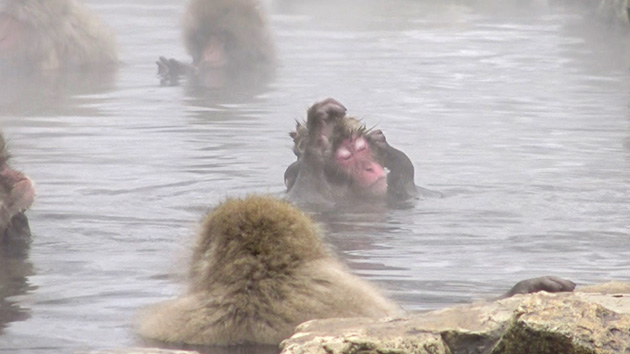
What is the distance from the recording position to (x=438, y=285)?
6.26 metres

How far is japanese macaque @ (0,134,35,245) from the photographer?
267 inches

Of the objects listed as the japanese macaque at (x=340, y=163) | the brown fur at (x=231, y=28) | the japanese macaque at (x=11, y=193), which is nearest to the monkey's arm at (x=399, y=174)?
the japanese macaque at (x=340, y=163)

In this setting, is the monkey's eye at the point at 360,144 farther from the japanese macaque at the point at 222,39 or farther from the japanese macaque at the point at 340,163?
the japanese macaque at the point at 222,39

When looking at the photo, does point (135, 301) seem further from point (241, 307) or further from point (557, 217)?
point (557, 217)

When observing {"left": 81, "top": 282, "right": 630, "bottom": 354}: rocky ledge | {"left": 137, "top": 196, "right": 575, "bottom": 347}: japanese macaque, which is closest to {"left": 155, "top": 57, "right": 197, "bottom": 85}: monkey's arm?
{"left": 137, "top": 196, "right": 575, "bottom": 347}: japanese macaque

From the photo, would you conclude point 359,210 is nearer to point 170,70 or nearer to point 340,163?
point 340,163

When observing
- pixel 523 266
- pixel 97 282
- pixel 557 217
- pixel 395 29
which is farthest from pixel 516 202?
pixel 395 29

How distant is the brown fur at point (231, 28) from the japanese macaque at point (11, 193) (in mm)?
9528

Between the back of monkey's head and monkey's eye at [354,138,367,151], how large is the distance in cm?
356

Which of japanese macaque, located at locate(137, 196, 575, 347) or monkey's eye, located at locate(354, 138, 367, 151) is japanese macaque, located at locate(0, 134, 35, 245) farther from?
japanese macaque, located at locate(137, 196, 575, 347)

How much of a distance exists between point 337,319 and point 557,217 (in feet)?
13.3

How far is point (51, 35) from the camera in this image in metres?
16.6

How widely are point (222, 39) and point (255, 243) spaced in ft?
40.7

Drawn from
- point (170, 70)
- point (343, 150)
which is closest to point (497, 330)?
point (343, 150)
